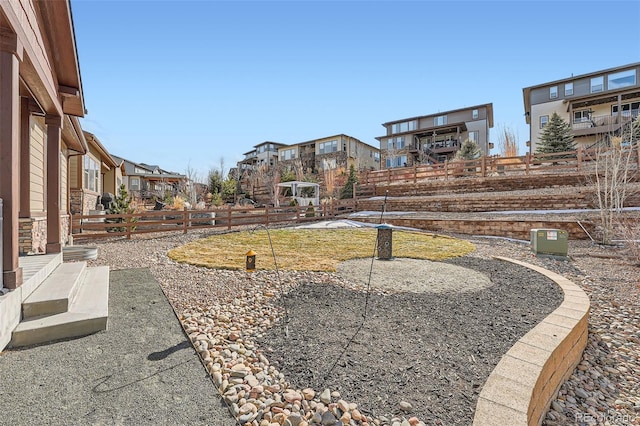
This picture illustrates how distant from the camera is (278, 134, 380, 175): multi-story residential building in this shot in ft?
118

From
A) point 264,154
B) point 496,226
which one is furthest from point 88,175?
point 264,154

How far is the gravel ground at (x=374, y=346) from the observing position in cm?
216

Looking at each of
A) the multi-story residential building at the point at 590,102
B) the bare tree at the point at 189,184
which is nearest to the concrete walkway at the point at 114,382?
the bare tree at the point at 189,184

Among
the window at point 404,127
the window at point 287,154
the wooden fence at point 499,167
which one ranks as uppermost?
the window at point 404,127

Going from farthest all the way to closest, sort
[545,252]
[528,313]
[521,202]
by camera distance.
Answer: [521,202] → [545,252] → [528,313]

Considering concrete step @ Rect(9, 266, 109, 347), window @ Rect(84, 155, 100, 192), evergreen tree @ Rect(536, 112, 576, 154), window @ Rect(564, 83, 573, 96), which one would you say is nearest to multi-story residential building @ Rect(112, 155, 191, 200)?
window @ Rect(84, 155, 100, 192)

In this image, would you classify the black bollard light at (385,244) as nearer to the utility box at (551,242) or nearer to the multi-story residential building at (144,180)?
the utility box at (551,242)

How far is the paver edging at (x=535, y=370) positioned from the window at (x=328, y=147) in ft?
114

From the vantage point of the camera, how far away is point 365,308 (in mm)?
3922

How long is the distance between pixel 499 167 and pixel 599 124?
1288 centimetres

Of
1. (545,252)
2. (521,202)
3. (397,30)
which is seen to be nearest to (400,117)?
(521,202)

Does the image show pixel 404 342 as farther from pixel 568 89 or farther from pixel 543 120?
pixel 568 89

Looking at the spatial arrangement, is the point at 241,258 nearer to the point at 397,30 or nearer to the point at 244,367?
the point at 244,367

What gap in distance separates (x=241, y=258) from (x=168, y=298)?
8.97 ft
